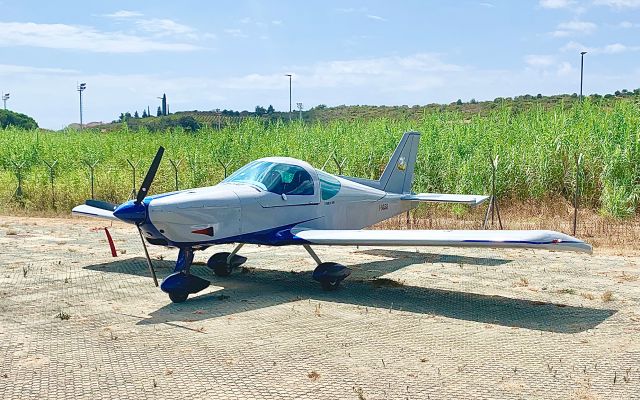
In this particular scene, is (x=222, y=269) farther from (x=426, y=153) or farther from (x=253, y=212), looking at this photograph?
(x=426, y=153)

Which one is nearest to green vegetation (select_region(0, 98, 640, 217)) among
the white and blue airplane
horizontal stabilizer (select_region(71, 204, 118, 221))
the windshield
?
the white and blue airplane

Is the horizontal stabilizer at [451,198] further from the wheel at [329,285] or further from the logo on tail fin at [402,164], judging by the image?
the wheel at [329,285]

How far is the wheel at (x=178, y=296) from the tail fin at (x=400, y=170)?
4893 mm

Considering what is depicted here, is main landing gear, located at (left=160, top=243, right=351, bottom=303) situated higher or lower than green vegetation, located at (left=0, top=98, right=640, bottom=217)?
lower

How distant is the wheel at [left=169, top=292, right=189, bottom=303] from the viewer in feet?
30.9

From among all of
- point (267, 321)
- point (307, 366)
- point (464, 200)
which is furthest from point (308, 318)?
point (464, 200)

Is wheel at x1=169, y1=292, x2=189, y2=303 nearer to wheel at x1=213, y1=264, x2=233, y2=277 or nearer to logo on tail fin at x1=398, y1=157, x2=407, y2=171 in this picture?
wheel at x1=213, y1=264, x2=233, y2=277

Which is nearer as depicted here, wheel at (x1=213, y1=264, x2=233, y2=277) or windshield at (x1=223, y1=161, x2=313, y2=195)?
windshield at (x1=223, y1=161, x2=313, y2=195)

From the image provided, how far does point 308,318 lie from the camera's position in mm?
8609

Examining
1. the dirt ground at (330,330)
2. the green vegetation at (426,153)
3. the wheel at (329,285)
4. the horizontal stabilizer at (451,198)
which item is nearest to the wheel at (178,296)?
the dirt ground at (330,330)

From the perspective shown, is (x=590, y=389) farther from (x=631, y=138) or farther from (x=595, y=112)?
(x=595, y=112)

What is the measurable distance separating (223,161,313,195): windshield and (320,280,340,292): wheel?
1.61m

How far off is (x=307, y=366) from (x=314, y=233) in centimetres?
418

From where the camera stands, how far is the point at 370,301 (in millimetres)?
9648
